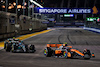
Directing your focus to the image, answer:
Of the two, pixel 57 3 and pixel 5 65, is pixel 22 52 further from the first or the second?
pixel 57 3

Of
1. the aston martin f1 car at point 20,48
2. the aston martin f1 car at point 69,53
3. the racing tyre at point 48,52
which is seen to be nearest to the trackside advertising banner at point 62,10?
the aston martin f1 car at point 20,48

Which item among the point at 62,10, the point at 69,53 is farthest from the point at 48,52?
the point at 62,10

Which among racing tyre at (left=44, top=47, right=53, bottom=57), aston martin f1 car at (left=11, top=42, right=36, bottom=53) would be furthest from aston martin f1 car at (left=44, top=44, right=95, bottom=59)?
aston martin f1 car at (left=11, top=42, right=36, bottom=53)

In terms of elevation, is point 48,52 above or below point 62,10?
below

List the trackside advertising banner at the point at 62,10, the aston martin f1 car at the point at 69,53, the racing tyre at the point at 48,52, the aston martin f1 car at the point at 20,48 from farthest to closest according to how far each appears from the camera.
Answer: the trackside advertising banner at the point at 62,10, the aston martin f1 car at the point at 20,48, the racing tyre at the point at 48,52, the aston martin f1 car at the point at 69,53

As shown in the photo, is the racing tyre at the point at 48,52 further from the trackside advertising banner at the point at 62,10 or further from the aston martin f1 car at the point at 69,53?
the trackside advertising banner at the point at 62,10

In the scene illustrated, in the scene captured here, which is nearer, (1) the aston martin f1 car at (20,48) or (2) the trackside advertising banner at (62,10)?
(1) the aston martin f1 car at (20,48)

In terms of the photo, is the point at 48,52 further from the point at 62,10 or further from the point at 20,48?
the point at 62,10

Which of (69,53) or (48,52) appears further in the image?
(48,52)

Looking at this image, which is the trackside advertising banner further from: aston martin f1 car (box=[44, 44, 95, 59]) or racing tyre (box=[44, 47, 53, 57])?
aston martin f1 car (box=[44, 44, 95, 59])

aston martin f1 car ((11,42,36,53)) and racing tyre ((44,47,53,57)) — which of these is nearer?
racing tyre ((44,47,53,57))

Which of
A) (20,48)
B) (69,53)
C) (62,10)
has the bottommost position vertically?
(20,48)

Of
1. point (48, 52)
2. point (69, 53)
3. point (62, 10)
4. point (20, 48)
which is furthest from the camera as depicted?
point (62, 10)

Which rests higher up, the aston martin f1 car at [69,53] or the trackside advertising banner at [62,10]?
the trackside advertising banner at [62,10]
